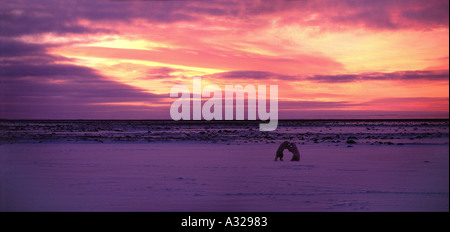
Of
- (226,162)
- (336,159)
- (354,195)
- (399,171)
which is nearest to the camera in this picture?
(354,195)

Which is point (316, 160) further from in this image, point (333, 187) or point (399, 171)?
point (333, 187)

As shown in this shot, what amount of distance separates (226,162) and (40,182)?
17.7 feet

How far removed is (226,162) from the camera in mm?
12156

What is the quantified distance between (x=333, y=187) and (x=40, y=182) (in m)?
6.29

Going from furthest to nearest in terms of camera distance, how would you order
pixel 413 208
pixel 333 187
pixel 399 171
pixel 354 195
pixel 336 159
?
pixel 336 159 < pixel 399 171 < pixel 333 187 < pixel 354 195 < pixel 413 208

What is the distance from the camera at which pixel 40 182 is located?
28.3 feet

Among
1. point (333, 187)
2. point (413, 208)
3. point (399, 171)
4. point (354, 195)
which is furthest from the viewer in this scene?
point (399, 171)

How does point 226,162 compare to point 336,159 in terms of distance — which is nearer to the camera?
point 226,162
